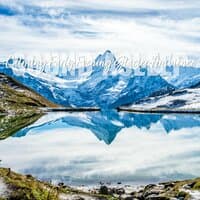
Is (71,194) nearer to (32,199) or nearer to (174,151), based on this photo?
(32,199)

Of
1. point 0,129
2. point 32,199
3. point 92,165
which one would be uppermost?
point 0,129

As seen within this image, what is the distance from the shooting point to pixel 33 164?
8938 centimetres

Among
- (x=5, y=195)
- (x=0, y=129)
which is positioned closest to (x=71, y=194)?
(x=5, y=195)

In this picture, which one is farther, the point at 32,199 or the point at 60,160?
the point at 60,160

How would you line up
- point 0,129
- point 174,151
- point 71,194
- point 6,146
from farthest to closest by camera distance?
point 0,129 → point 6,146 → point 174,151 → point 71,194

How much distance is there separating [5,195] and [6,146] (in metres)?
85.1

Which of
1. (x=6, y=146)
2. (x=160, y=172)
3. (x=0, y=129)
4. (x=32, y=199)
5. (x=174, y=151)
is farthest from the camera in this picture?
(x=0, y=129)

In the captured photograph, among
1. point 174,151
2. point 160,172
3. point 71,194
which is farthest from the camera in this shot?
point 174,151

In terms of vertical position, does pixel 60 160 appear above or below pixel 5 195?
above

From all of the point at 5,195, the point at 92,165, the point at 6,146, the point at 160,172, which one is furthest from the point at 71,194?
the point at 6,146

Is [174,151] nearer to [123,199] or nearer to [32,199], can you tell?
[123,199]

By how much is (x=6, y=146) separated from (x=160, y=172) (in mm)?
49865

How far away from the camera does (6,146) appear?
386 ft

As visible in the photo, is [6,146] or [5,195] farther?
[6,146]
